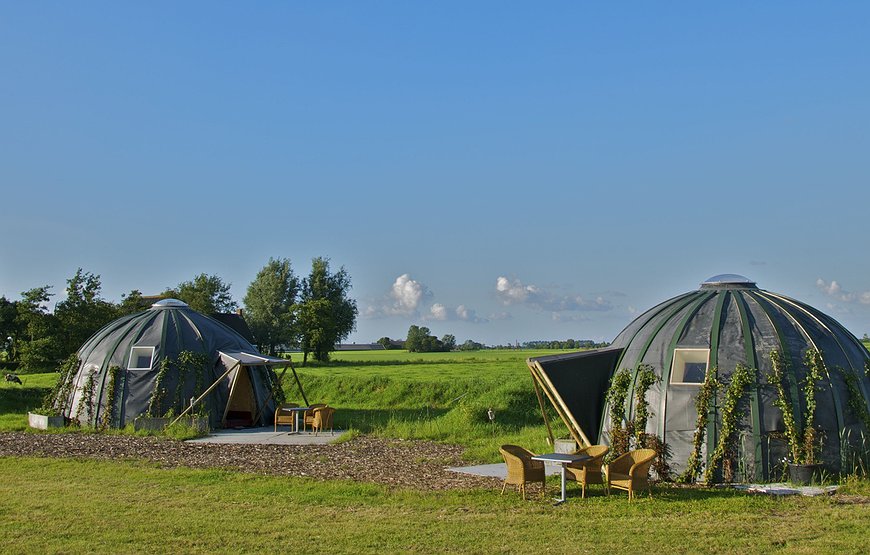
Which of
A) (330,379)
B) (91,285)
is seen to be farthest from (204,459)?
(91,285)

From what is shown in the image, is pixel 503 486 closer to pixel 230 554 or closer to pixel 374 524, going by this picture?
pixel 374 524

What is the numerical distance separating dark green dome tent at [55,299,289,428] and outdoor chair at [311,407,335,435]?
2.44m

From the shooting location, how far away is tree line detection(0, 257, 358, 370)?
44531 millimetres

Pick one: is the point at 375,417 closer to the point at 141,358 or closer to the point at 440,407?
the point at 440,407

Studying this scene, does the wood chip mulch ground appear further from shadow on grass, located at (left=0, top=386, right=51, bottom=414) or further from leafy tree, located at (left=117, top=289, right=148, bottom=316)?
leafy tree, located at (left=117, top=289, right=148, bottom=316)

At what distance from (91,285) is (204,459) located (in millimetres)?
30113

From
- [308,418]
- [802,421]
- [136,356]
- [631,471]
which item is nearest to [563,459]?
[631,471]

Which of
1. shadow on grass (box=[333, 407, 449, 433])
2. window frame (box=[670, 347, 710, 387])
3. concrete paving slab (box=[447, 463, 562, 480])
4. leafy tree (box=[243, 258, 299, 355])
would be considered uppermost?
leafy tree (box=[243, 258, 299, 355])

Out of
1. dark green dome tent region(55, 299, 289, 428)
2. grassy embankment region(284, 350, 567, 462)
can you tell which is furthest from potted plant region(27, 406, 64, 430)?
grassy embankment region(284, 350, 567, 462)

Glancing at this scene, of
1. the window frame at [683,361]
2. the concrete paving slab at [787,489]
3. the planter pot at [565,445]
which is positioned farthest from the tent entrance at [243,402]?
the concrete paving slab at [787,489]

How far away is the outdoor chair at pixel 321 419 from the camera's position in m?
24.2

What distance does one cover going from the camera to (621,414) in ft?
55.4

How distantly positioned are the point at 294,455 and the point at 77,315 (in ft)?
96.0

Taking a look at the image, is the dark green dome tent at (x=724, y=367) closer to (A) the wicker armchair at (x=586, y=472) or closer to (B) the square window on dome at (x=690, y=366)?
(B) the square window on dome at (x=690, y=366)
